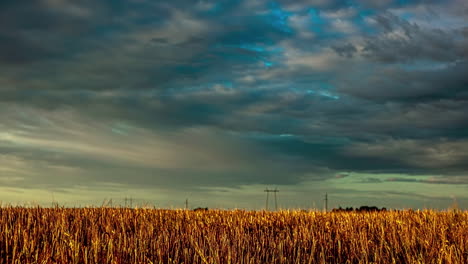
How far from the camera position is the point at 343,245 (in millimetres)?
10047

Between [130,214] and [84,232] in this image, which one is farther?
[130,214]

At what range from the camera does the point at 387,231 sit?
12.3 meters

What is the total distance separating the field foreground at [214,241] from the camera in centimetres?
756

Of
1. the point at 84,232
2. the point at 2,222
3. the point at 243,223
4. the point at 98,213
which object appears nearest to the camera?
the point at 84,232

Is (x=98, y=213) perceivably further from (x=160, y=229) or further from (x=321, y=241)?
(x=321, y=241)

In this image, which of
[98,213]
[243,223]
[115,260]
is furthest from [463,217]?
[115,260]

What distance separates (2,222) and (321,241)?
7.88 m

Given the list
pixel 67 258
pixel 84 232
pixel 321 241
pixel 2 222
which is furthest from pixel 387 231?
pixel 2 222

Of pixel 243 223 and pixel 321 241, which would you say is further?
pixel 243 223

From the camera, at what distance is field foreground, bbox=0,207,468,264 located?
7.56m

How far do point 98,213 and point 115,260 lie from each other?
8501 mm

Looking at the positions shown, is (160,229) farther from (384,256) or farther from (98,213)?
(384,256)

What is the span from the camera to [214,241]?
9.54m

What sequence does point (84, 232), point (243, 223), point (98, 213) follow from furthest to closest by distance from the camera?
point (98, 213) → point (243, 223) → point (84, 232)
